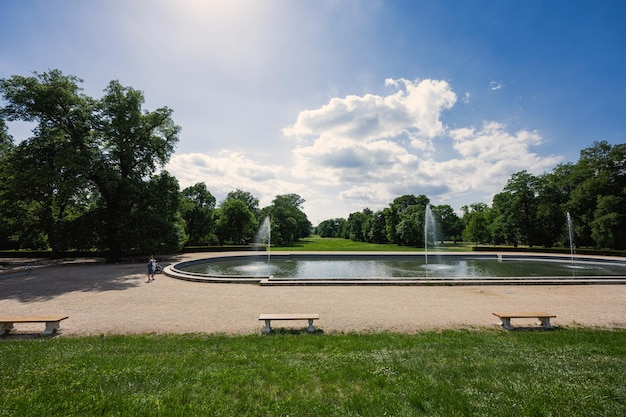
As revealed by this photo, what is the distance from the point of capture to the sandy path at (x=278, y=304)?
24.6 feet

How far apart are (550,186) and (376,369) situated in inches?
1896

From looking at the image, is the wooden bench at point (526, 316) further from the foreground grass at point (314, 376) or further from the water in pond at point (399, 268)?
the water in pond at point (399, 268)

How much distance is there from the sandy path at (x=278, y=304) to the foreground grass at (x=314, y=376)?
132 centimetres

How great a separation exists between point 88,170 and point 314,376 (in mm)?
23422

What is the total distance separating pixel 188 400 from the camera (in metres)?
3.67

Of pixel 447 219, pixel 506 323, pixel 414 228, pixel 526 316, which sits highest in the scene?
pixel 447 219

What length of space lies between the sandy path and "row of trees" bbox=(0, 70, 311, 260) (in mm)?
7976

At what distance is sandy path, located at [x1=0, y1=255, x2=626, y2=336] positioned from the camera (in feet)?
24.6

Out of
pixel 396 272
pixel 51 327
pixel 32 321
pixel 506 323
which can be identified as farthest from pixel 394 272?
pixel 32 321

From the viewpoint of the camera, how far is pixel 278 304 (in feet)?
31.5

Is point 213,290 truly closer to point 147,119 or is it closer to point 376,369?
point 376,369

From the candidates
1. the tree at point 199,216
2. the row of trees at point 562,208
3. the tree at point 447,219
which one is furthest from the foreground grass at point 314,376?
the tree at point 447,219

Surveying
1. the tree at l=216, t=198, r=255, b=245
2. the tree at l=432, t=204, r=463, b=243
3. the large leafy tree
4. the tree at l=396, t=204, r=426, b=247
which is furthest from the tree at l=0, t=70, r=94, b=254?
the tree at l=432, t=204, r=463, b=243

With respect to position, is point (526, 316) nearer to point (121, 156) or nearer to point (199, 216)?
point (121, 156)
